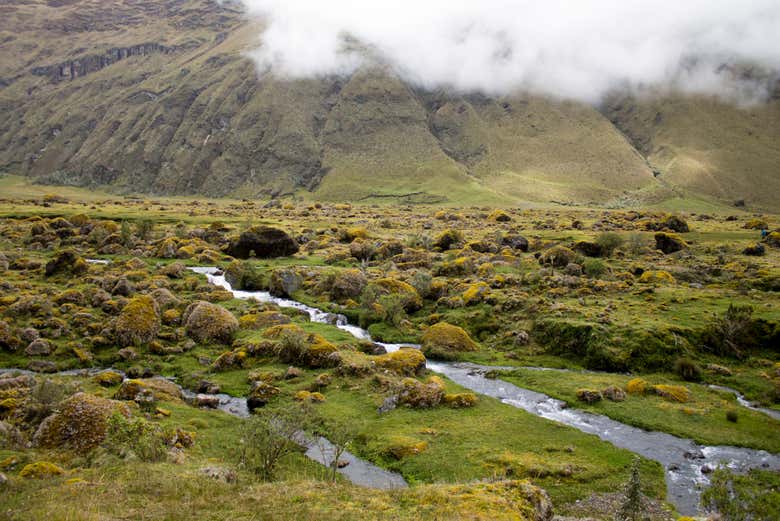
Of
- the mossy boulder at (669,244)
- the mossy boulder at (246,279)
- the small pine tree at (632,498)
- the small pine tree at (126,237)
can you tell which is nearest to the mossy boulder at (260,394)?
the small pine tree at (632,498)

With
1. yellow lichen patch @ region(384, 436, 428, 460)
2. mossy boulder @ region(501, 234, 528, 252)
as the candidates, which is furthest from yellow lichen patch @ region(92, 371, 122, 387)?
mossy boulder @ region(501, 234, 528, 252)

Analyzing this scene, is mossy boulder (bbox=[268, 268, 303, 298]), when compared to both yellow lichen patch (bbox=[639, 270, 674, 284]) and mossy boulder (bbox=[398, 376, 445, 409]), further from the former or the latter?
yellow lichen patch (bbox=[639, 270, 674, 284])

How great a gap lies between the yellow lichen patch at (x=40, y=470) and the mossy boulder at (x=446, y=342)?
3130 cm

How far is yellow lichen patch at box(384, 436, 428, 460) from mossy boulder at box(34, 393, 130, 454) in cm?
1534

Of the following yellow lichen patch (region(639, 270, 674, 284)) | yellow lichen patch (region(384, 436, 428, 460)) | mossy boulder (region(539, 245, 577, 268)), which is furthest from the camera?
mossy boulder (region(539, 245, 577, 268))

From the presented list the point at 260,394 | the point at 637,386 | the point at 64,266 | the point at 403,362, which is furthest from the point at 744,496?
the point at 64,266

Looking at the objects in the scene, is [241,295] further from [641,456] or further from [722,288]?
[722,288]

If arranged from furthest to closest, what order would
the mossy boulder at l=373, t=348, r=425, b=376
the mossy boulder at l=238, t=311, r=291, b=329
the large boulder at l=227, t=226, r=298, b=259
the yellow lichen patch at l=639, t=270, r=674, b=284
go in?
the large boulder at l=227, t=226, r=298, b=259, the yellow lichen patch at l=639, t=270, r=674, b=284, the mossy boulder at l=238, t=311, r=291, b=329, the mossy boulder at l=373, t=348, r=425, b=376

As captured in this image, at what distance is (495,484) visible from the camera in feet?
67.7

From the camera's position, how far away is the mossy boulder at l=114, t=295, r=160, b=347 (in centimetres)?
4491

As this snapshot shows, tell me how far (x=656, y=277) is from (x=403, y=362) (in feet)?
132

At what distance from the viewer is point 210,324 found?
48.3 meters

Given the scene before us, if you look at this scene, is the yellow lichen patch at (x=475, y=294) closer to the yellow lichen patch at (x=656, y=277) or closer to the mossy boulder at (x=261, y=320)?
the mossy boulder at (x=261, y=320)

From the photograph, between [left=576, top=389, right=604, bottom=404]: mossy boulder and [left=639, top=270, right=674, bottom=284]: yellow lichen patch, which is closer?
[left=576, top=389, right=604, bottom=404]: mossy boulder
